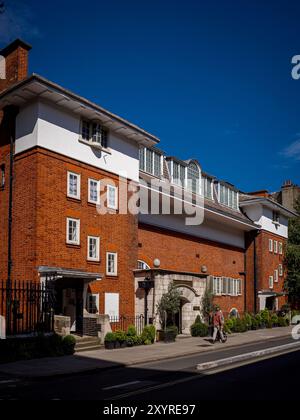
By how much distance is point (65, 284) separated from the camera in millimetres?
21547

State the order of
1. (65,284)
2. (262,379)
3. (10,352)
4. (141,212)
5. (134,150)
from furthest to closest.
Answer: (141,212) < (134,150) < (65,284) < (10,352) < (262,379)

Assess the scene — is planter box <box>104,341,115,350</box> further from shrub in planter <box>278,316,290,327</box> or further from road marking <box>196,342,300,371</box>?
shrub in planter <box>278,316,290,327</box>

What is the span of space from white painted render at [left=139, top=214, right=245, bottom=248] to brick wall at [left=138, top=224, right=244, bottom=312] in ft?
1.16

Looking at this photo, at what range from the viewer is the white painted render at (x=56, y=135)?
20594 mm

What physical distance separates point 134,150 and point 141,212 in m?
3.68

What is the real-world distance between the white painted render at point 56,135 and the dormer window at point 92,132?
0.37 meters

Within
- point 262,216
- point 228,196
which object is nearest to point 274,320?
point 262,216

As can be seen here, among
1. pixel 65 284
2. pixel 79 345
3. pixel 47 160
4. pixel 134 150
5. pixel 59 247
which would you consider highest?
pixel 134 150

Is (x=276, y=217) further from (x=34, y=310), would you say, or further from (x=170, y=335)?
(x=34, y=310)

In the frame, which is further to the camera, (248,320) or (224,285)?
(224,285)

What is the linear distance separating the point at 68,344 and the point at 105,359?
190cm

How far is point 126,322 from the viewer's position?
23.9 meters
